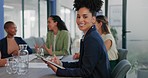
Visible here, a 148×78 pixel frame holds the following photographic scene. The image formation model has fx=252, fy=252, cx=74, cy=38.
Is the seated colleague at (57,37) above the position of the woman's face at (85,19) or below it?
below

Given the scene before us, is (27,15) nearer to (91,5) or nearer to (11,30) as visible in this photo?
(11,30)

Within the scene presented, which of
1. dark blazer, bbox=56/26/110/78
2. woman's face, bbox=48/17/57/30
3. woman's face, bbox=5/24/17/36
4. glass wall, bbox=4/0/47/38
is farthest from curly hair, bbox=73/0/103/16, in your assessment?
glass wall, bbox=4/0/47/38

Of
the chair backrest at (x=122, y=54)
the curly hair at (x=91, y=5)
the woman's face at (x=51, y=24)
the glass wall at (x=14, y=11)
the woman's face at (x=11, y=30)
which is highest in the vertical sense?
the glass wall at (x=14, y=11)

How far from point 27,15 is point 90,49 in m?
4.52

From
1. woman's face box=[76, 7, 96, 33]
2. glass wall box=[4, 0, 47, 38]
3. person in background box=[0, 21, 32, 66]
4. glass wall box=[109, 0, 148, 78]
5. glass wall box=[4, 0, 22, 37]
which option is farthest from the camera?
glass wall box=[109, 0, 148, 78]

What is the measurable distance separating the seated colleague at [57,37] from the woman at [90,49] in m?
1.46

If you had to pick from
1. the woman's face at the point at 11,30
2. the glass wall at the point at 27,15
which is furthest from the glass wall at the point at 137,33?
the woman's face at the point at 11,30

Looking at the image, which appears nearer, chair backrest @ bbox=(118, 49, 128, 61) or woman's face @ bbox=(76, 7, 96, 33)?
woman's face @ bbox=(76, 7, 96, 33)

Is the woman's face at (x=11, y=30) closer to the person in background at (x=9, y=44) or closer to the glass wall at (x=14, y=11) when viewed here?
the person in background at (x=9, y=44)

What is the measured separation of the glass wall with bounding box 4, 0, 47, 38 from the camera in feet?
16.2

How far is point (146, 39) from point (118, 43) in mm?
631

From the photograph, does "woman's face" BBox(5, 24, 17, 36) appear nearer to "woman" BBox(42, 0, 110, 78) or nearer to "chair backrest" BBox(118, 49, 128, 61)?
"chair backrest" BBox(118, 49, 128, 61)

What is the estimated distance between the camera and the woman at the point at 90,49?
5.33 ft

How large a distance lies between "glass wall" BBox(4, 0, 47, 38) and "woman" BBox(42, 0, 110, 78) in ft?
9.36
